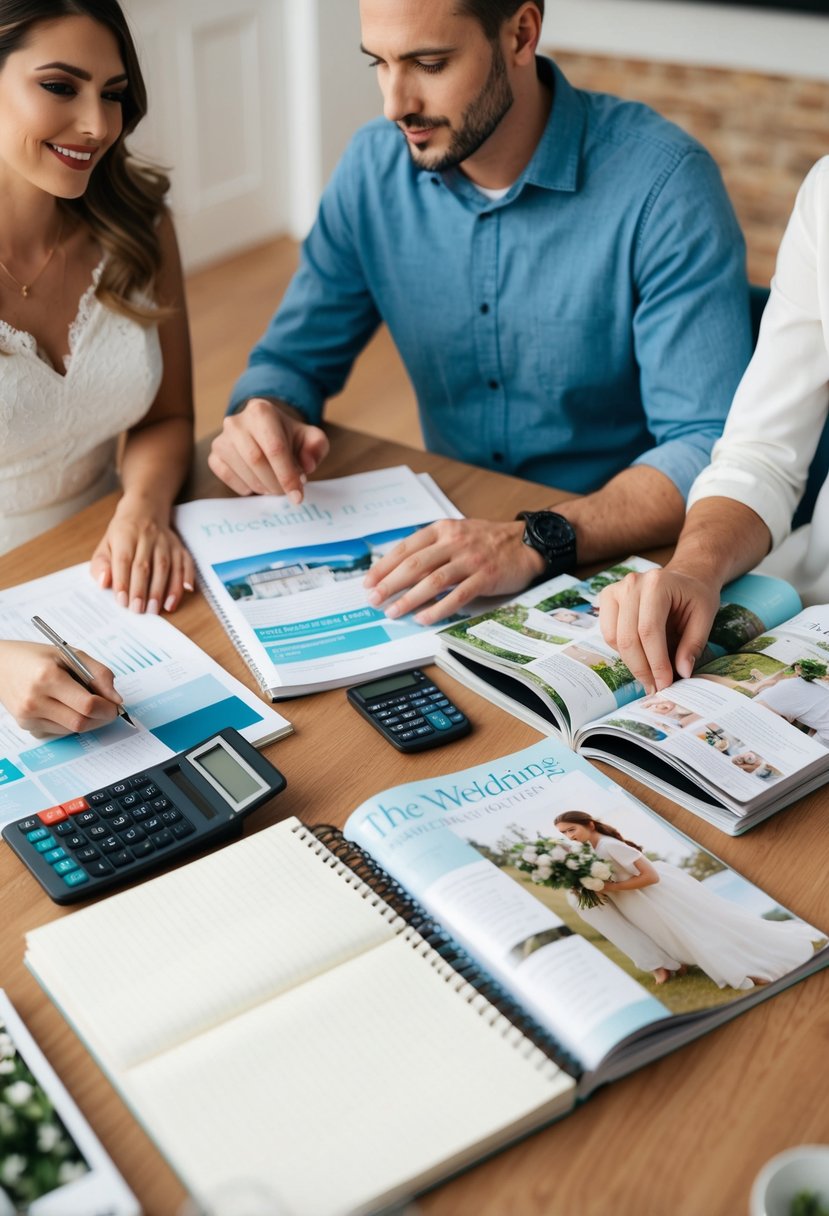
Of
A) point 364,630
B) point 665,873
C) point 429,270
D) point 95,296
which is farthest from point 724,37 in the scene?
point 665,873

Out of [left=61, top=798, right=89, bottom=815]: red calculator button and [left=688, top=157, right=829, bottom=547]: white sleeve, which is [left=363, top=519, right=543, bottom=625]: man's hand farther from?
[left=61, top=798, right=89, bottom=815]: red calculator button

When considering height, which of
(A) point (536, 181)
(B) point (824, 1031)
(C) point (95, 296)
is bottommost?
(B) point (824, 1031)

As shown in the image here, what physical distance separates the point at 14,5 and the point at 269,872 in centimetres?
101

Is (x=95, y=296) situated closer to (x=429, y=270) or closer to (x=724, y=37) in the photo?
(x=429, y=270)

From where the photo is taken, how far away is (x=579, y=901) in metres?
0.82

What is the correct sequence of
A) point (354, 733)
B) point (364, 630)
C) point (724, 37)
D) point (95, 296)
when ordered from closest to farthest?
point (354, 733) < point (364, 630) < point (95, 296) < point (724, 37)

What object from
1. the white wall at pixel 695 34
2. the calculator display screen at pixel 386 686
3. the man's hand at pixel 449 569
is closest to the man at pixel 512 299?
the man's hand at pixel 449 569

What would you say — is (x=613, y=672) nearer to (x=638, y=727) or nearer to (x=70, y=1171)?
(x=638, y=727)

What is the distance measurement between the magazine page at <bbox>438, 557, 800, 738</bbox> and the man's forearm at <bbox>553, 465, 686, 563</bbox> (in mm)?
49

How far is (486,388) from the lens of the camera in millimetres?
1812

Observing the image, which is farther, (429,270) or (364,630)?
(429,270)

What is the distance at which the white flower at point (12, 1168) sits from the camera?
2.15ft

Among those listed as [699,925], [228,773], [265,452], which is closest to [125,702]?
[228,773]

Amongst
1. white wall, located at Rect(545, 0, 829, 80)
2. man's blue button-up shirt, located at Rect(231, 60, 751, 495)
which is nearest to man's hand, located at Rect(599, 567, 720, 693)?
man's blue button-up shirt, located at Rect(231, 60, 751, 495)
